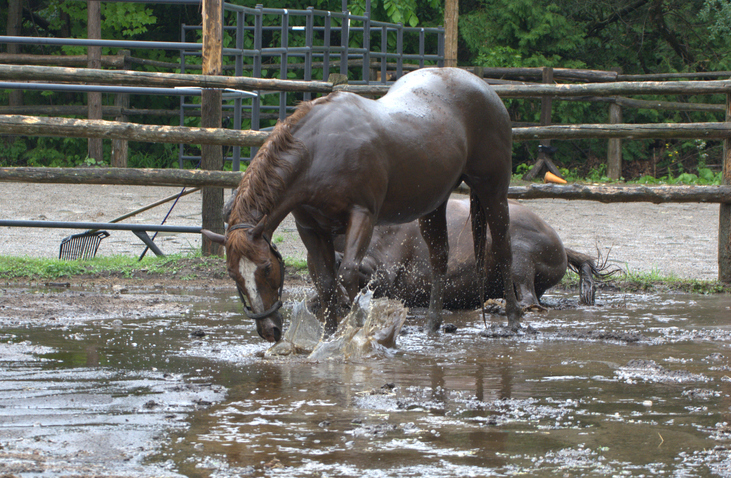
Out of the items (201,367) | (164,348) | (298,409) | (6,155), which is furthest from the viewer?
(6,155)

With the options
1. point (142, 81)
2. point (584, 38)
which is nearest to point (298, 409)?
point (142, 81)

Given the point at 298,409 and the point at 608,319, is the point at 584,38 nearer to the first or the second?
the point at 608,319

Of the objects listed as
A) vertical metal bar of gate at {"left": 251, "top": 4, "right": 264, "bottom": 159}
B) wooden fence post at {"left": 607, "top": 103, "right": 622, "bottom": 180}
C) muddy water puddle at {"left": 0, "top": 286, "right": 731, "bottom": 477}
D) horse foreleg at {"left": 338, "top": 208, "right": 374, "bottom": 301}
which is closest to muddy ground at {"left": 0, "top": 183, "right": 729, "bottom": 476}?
muddy water puddle at {"left": 0, "top": 286, "right": 731, "bottom": 477}

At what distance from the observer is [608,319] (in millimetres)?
4867

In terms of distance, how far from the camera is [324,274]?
4133mm

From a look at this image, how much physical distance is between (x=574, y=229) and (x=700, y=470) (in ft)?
25.6

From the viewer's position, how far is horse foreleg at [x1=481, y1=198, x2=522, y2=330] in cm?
483

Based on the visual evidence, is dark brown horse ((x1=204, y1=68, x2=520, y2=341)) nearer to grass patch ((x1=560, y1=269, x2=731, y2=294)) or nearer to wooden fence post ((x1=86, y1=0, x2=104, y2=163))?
grass patch ((x1=560, y1=269, x2=731, y2=294))

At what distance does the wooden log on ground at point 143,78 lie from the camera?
6.38m

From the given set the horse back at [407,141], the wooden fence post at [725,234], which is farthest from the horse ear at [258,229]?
the wooden fence post at [725,234]

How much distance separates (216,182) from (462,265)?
2179 millimetres

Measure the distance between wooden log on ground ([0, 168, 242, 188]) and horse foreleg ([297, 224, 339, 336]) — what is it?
7.46 ft

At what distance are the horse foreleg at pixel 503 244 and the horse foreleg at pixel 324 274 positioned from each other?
4.07ft

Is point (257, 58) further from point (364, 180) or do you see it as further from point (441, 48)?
point (364, 180)
